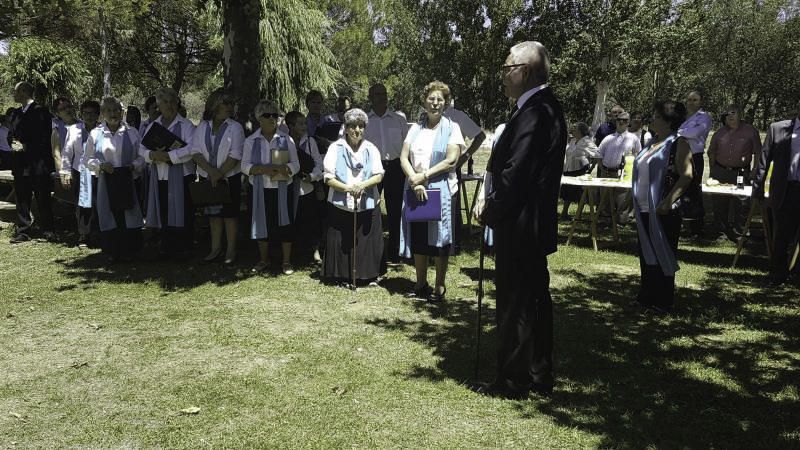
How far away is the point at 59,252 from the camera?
8.91m

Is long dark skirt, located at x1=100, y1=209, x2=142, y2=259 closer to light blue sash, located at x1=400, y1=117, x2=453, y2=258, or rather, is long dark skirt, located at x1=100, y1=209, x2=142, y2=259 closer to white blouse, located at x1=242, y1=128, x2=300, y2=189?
white blouse, located at x1=242, y1=128, x2=300, y2=189

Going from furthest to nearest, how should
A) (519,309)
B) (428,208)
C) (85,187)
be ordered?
(85,187) < (428,208) < (519,309)

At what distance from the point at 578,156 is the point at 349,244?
225 inches

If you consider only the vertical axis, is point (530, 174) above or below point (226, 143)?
below

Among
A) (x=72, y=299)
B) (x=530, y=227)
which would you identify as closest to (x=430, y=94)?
(x=530, y=227)

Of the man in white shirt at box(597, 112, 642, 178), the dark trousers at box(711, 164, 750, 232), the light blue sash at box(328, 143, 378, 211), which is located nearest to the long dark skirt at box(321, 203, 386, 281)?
the light blue sash at box(328, 143, 378, 211)

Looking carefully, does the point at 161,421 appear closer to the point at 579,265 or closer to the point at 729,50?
the point at 579,265

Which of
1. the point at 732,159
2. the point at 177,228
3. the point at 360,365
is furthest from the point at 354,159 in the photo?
the point at 732,159

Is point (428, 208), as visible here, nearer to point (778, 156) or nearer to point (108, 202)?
point (778, 156)

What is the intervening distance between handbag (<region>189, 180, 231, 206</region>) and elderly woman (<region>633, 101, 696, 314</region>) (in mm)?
4603

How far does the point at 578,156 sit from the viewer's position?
11203 millimetres

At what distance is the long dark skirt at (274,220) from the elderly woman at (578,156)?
5.46 metres

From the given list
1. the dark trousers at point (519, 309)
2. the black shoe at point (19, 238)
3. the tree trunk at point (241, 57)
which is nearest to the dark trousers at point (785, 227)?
the dark trousers at point (519, 309)

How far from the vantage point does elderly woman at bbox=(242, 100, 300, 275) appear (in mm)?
7387
